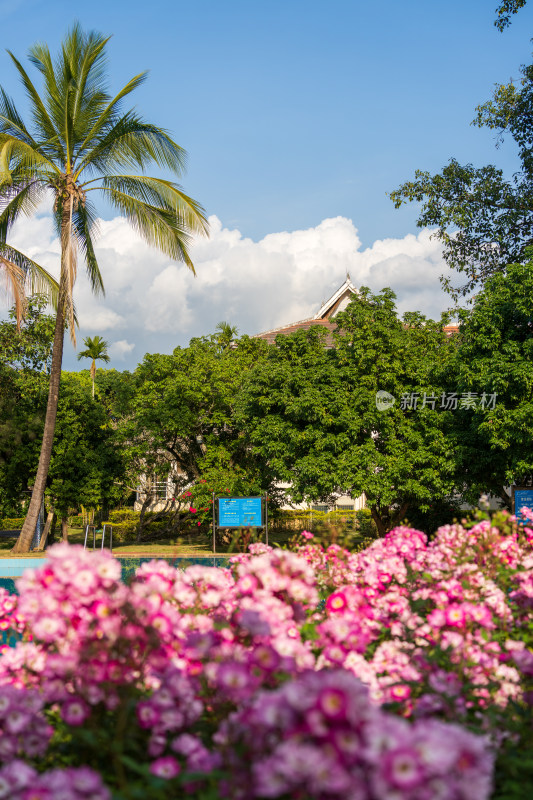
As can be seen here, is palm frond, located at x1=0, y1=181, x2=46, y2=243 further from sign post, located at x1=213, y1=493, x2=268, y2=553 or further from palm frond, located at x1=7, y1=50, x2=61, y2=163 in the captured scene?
sign post, located at x1=213, y1=493, x2=268, y2=553

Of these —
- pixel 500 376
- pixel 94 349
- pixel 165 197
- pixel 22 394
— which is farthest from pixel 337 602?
pixel 94 349

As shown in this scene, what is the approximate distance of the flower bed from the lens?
165cm

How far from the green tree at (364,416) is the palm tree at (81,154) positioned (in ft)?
16.5

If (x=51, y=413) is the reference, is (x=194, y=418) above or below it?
above

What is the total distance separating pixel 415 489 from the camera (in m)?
16.8

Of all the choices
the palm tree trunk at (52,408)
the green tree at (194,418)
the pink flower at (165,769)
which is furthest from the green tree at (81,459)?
the pink flower at (165,769)

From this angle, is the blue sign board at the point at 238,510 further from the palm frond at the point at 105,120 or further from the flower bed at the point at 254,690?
the flower bed at the point at 254,690

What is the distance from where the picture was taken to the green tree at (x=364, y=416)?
1702 centimetres

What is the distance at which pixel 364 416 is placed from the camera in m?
17.5

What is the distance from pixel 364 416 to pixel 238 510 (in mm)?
4752

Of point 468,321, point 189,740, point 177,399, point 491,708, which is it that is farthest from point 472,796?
point 177,399

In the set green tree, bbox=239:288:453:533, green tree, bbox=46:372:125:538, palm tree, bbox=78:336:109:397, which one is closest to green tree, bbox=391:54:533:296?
green tree, bbox=239:288:453:533

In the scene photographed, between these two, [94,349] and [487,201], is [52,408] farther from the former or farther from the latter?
[94,349]

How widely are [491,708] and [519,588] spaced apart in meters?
1.69
